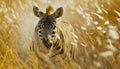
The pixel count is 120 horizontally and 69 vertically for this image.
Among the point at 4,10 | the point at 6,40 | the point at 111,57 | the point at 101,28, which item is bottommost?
the point at 111,57

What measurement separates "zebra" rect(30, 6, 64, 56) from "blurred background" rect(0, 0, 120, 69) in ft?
0.51

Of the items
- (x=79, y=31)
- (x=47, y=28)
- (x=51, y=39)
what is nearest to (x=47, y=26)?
(x=47, y=28)

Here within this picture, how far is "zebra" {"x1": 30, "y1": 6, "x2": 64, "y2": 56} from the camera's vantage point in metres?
4.49

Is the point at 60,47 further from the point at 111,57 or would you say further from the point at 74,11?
the point at 74,11

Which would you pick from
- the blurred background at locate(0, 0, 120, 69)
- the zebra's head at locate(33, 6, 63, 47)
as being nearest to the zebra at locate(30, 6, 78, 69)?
the zebra's head at locate(33, 6, 63, 47)

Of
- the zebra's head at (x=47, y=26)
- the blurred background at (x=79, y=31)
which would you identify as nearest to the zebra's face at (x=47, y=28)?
the zebra's head at (x=47, y=26)

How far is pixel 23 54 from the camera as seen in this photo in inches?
195

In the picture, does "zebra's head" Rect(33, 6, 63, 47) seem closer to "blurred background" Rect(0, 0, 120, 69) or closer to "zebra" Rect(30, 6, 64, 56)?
"zebra" Rect(30, 6, 64, 56)

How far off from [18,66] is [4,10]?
201 cm

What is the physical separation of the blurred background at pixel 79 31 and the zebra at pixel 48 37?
6.1 inches

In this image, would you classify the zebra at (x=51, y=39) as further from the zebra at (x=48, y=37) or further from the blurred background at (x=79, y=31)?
the blurred background at (x=79, y=31)

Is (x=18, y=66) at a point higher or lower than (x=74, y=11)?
lower

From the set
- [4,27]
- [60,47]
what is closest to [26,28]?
[4,27]

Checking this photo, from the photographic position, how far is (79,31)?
518cm
